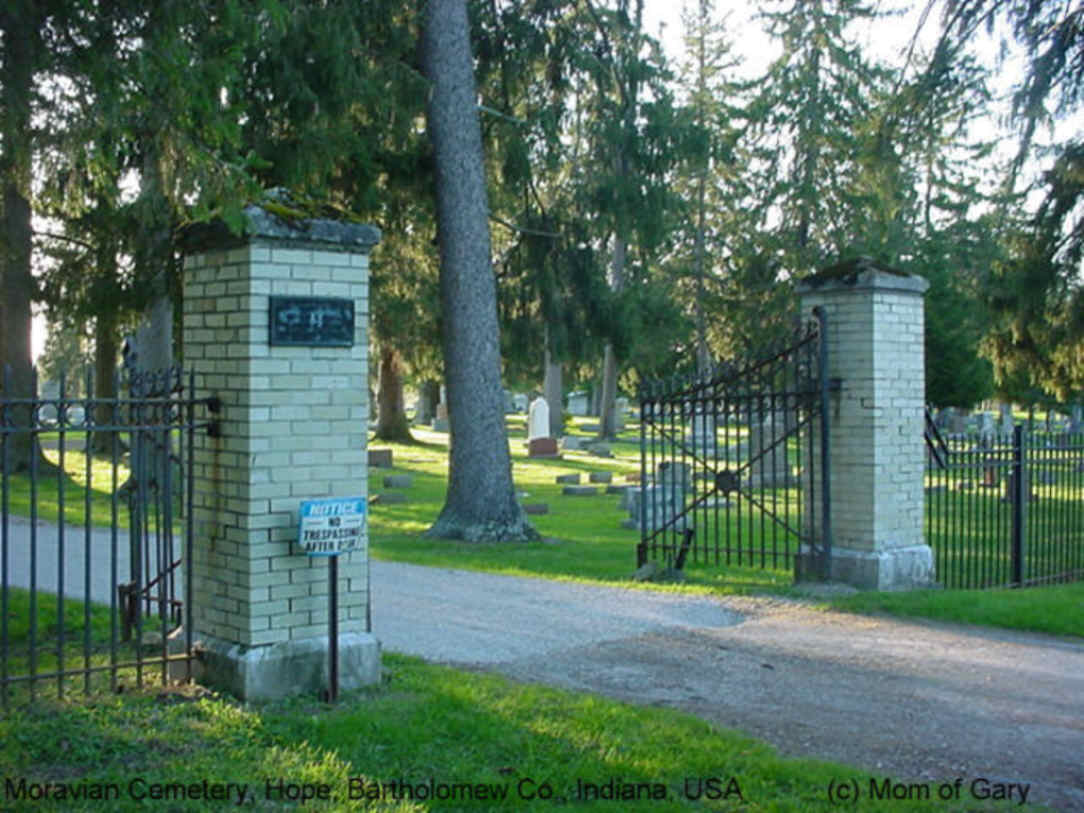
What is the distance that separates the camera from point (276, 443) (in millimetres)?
6090

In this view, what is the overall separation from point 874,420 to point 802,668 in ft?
10.5

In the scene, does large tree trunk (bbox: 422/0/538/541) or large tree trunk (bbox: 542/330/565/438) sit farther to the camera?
large tree trunk (bbox: 542/330/565/438)

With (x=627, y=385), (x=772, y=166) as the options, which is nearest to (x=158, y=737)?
(x=772, y=166)

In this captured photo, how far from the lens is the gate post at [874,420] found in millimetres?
9750

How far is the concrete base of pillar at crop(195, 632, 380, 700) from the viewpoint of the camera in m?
6.02

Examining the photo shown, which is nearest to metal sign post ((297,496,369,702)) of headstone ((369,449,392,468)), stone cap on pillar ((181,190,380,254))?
stone cap on pillar ((181,190,380,254))

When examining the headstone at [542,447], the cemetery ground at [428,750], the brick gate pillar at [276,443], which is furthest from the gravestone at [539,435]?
the brick gate pillar at [276,443]

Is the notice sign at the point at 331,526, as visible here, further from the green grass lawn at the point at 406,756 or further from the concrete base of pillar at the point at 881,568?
the concrete base of pillar at the point at 881,568

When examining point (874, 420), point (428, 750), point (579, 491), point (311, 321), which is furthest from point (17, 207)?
point (428, 750)

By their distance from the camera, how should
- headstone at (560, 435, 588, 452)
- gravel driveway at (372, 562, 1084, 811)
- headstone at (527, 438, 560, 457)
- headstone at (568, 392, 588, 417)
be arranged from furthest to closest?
1. headstone at (568, 392, 588, 417)
2. headstone at (560, 435, 588, 452)
3. headstone at (527, 438, 560, 457)
4. gravel driveway at (372, 562, 1084, 811)

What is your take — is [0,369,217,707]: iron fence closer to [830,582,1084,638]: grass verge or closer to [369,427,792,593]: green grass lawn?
[369,427,792,593]: green grass lawn

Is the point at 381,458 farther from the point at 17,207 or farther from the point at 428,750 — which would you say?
the point at 428,750

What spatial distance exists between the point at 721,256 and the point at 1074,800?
129 feet

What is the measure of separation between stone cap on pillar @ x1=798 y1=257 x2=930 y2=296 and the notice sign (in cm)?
534
